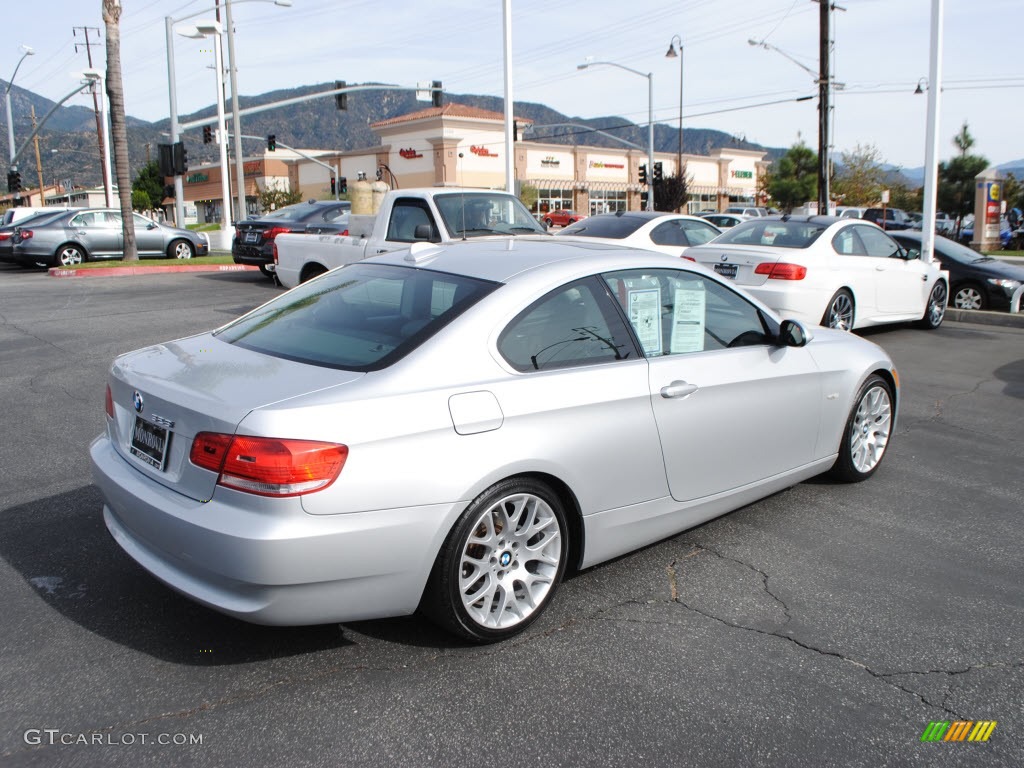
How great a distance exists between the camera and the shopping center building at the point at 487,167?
2638 inches

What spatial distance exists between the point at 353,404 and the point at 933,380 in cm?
765

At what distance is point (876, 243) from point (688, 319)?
802cm

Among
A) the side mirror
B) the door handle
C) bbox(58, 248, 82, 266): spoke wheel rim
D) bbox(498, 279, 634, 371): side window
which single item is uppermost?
bbox(58, 248, 82, 266): spoke wheel rim

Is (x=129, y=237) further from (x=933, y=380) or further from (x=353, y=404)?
(x=353, y=404)

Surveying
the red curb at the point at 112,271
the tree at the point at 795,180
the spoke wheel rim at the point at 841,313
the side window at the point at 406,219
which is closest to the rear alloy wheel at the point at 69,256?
the red curb at the point at 112,271

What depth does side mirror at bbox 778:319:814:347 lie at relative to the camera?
4786 millimetres

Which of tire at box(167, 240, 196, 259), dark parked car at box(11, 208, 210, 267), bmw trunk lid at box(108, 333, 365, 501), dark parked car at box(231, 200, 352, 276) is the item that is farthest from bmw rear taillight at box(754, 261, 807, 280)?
tire at box(167, 240, 196, 259)

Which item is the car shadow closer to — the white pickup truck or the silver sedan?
the silver sedan

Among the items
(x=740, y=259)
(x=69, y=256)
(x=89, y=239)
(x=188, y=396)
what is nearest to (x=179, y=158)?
(x=89, y=239)

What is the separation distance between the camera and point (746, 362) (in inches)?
180

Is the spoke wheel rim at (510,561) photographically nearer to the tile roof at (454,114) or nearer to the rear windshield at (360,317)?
the rear windshield at (360,317)

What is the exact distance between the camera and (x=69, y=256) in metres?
21.9

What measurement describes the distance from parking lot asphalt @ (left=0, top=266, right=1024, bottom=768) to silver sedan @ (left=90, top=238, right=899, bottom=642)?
28 cm

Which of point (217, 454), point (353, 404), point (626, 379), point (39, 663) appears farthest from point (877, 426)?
point (39, 663)
